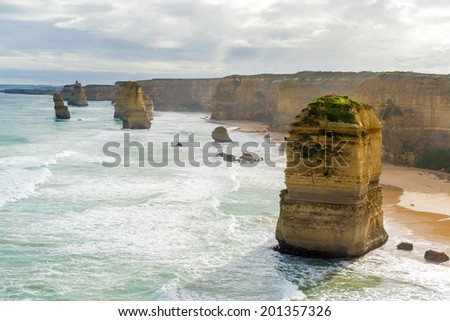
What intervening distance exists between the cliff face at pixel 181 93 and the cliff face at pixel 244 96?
131 feet

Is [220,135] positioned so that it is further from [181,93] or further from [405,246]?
[181,93]

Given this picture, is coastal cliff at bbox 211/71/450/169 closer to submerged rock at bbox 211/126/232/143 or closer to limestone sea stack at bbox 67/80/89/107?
submerged rock at bbox 211/126/232/143

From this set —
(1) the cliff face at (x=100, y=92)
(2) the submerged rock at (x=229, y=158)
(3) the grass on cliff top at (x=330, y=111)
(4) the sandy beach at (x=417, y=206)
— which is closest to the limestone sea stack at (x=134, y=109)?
(2) the submerged rock at (x=229, y=158)

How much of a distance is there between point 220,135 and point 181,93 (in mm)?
94067

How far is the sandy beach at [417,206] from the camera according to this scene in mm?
21800

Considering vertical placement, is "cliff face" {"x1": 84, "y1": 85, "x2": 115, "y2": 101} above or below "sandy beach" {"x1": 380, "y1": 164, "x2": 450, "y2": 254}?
above

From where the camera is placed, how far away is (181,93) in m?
150

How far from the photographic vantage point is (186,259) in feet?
60.9

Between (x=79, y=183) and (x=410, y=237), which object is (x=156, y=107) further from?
(x=410, y=237)

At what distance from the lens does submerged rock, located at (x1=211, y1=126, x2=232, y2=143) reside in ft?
189

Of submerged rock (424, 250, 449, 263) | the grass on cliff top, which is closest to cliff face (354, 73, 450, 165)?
submerged rock (424, 250, 449, 263)

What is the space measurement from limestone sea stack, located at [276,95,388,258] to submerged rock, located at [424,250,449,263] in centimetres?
210

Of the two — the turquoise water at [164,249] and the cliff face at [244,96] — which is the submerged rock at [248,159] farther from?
the cliff face at [244,96]

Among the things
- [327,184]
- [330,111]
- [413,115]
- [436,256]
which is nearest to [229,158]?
[413,115]
